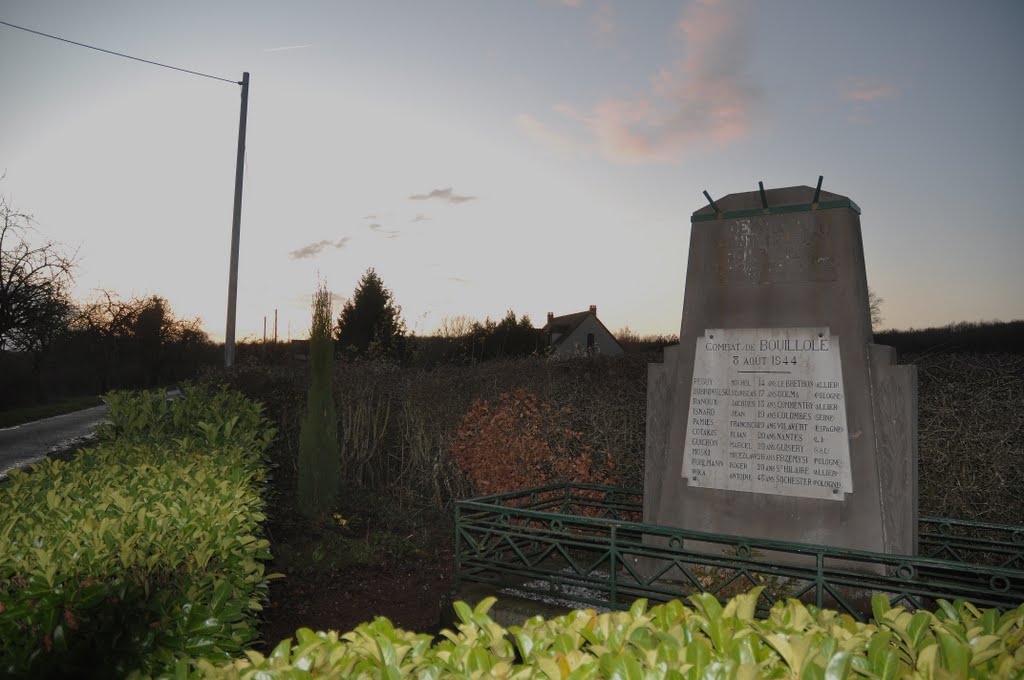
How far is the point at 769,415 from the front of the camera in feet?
17.0

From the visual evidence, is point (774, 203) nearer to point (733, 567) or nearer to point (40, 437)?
point (733, 567)

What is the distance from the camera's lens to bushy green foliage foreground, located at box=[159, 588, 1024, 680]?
1.84m

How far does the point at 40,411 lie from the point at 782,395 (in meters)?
28.8

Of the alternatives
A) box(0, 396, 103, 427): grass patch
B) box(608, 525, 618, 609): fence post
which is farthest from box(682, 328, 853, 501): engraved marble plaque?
box(0, 396, 103, 427): grass patch

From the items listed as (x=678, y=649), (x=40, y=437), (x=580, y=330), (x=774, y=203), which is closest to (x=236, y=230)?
(x=40, y=437)

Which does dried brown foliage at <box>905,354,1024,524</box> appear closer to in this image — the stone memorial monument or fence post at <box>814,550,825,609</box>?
the stone memorial monument

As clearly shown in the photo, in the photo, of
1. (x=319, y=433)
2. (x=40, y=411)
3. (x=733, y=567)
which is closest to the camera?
(x=733, y=567)

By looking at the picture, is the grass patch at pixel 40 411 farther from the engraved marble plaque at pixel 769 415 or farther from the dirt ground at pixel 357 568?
the engraved marble plaque at pixel 769 415

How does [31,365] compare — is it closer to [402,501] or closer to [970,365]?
[402,501]

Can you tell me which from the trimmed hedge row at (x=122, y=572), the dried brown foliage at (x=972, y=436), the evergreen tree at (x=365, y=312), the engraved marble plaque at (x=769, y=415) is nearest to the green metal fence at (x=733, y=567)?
the dried brown foliage at (x=972, y=436)

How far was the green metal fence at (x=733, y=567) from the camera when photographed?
4.25 metres

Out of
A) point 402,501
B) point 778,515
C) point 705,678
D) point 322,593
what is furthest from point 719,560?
point 402,501

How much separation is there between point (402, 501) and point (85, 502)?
742 centimetres

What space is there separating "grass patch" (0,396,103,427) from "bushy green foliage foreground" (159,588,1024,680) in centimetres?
2517
